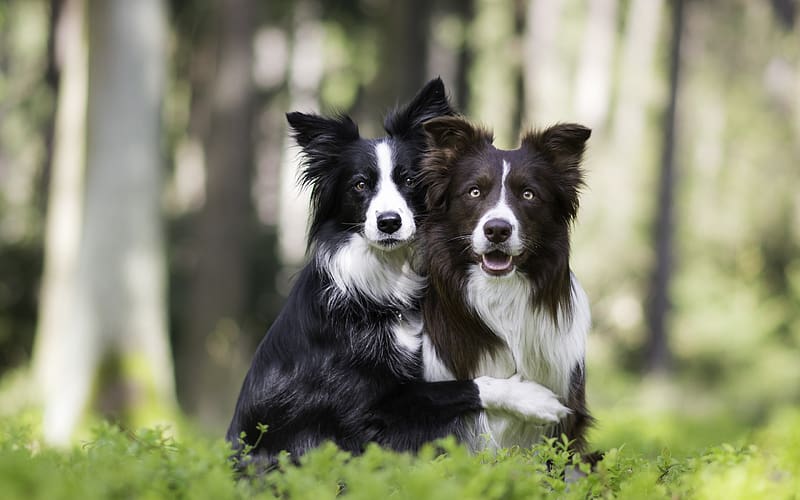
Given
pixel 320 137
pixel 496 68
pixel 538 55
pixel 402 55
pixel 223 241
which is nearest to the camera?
pixel 320 137

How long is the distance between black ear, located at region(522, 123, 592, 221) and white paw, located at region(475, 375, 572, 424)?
3.10 feet

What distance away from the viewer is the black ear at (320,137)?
5.67 meters

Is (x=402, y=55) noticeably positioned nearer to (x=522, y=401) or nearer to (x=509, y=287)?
(x=509, y=287)

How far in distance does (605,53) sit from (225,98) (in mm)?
15140

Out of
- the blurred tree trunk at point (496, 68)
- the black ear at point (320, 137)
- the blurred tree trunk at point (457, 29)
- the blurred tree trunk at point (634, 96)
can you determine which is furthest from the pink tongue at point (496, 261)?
the blurred tree trunk at point (634, 96)

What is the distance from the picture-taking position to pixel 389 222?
17.0 feet

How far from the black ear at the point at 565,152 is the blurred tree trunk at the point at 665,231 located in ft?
51.4

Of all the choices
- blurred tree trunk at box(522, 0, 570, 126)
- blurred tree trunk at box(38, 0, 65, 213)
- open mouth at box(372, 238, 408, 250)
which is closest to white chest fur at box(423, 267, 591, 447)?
open mouth at box(372, 238, 408, 250)

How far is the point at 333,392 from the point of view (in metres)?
5.06

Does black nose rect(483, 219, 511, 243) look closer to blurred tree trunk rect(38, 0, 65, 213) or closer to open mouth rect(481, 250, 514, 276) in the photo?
open mouth rect(481, 250, 514, 276)

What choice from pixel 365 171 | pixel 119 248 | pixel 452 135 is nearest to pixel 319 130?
pixel 365 171

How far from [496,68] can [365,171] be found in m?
32.7

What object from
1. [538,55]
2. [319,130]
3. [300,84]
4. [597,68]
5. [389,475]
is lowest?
[389,475]

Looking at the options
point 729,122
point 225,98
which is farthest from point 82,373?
point 729,122
